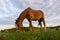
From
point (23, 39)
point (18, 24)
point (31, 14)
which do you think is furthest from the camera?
point (31, 14)

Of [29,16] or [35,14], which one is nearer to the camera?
[29,16]

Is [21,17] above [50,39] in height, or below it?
above

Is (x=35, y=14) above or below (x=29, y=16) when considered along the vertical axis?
above

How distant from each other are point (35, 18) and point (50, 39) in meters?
16.4

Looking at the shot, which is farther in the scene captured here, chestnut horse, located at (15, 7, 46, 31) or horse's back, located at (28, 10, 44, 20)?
horse's back, located at (28, 10, 44, 20)

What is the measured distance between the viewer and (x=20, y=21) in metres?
21.6

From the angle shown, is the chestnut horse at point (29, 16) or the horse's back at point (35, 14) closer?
the chestnut horse at point (29, 16)

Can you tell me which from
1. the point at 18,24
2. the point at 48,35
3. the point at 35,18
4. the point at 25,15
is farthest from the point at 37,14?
the point at 48,35

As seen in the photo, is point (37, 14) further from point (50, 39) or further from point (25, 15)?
point (50, 39)

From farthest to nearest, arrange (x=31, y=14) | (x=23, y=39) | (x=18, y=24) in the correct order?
(x=31, y=14)
(x=18, y=24)
(x=23, y=39)

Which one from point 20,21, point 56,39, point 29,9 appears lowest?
point 56,39

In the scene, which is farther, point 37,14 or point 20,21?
point 37,14

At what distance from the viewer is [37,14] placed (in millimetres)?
23781

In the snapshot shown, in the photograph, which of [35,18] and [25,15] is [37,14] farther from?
[25,15]
